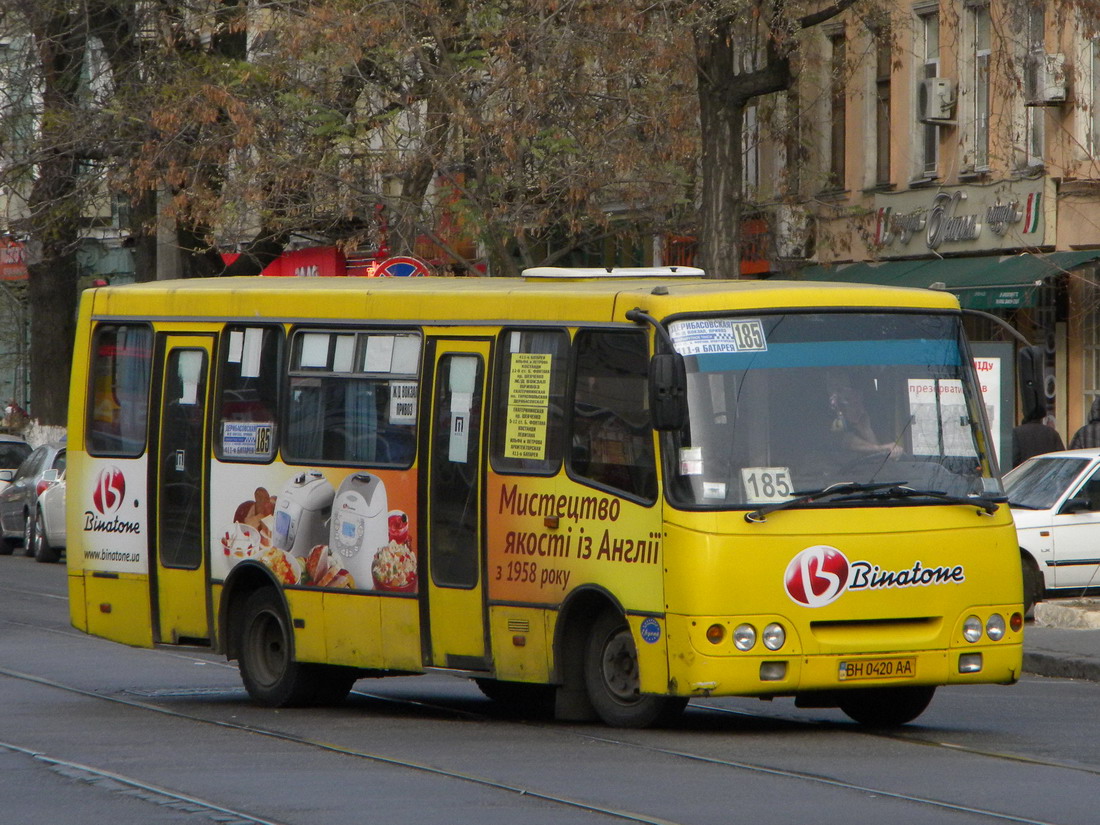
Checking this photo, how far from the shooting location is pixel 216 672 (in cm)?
1603

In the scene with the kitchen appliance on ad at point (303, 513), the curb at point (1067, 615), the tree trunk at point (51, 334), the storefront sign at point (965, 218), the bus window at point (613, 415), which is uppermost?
the storefront sign at point (965, 218)

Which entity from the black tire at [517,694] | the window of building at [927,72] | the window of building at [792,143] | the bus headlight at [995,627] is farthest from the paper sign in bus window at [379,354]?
the window of building at [792,143]

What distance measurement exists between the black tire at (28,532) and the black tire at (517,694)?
62.8ft

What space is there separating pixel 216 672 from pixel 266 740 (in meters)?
4.94

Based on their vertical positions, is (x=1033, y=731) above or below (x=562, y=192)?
below

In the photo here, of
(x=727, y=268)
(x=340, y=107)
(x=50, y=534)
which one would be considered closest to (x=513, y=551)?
(x=727, y=268)

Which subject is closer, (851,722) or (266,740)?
(266,740)

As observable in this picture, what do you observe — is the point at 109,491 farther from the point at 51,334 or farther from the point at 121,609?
the point at 51,334

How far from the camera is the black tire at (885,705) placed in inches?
455

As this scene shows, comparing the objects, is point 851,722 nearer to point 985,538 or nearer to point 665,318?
point 985,538

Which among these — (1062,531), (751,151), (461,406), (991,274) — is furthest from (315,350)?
(751,151)

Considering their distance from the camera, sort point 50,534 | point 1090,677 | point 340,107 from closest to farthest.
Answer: point 1090,677, point 340,107, point 50,534

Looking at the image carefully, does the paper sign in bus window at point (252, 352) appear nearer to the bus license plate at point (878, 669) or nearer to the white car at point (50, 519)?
the bus license plate at point (878, 669)

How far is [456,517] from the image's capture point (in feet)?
38.5
